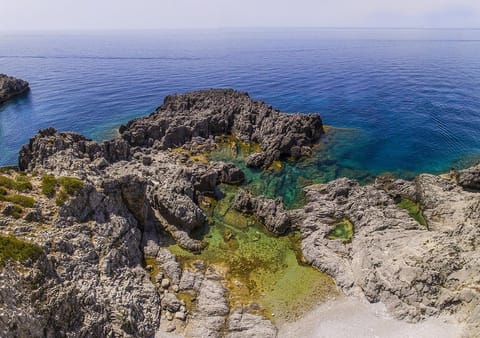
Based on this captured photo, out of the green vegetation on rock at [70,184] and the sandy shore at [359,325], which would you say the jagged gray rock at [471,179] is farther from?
the green vegetation on rock at [70,184]

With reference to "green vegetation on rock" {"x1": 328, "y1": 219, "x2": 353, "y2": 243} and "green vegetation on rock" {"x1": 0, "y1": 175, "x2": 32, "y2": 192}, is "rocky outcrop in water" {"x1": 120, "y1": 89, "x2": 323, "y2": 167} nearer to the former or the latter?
"green vegetation on rock" {"x1": 328, "y1": 219, "x2": 353, "y2": 243}

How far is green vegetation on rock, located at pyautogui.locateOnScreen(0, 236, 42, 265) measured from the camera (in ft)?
76.4

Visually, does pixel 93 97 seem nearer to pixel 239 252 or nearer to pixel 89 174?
pixel 89 174

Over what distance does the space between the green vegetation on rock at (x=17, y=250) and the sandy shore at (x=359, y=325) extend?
22.3m

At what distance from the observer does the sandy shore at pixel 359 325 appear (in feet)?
89.4

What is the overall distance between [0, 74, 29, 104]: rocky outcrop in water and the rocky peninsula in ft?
271

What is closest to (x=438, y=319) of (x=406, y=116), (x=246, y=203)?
(x=246, y=203)

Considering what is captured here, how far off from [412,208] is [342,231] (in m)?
12.1

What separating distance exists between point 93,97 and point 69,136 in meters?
66.5

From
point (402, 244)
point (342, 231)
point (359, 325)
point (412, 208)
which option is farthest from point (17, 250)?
point (412, 208)

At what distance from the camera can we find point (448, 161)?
58125 mm

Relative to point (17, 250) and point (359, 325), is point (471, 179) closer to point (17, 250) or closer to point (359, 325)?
point (359, 325)

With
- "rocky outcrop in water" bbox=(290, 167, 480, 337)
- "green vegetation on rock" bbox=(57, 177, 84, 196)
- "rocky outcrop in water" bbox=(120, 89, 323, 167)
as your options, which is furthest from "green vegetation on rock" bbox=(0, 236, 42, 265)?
"rocky outcrop in water" bbox=(120, 89, 323, 167)

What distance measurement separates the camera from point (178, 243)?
1502 inches
